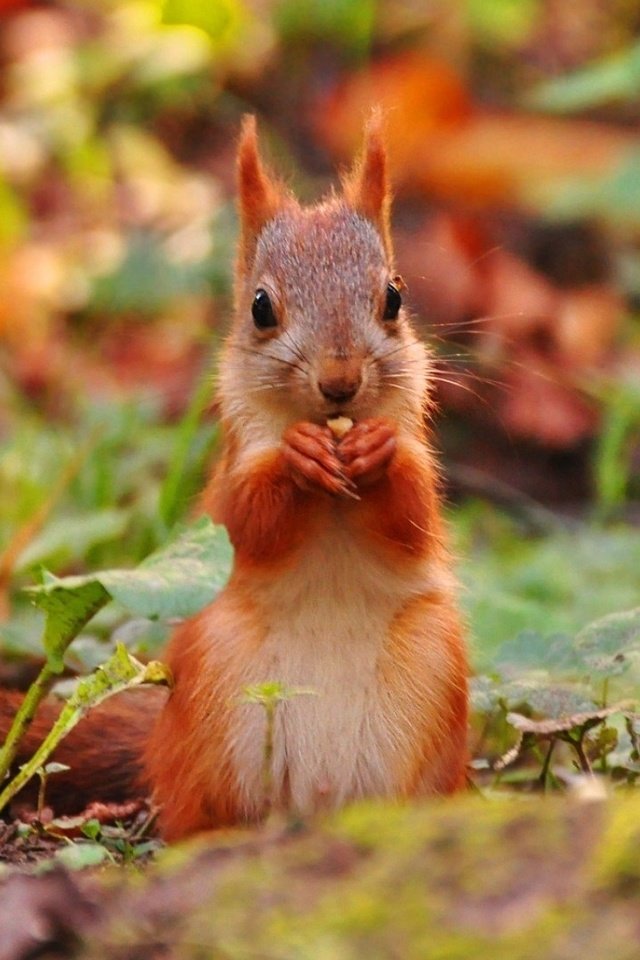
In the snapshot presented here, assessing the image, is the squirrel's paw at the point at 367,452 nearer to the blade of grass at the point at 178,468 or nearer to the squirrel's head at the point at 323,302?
the squirrel's head at the point at 323,302

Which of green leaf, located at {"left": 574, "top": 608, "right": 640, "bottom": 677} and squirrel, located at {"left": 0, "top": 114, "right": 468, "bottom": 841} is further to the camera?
squirrel, located at {"left": 0, "top": 114, "right": 468, "bottom": 841}

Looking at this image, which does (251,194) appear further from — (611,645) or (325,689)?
(611,645)

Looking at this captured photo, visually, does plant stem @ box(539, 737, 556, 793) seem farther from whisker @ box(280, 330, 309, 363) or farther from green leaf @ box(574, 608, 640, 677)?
whisker @ box(280, 330, 309, 363)

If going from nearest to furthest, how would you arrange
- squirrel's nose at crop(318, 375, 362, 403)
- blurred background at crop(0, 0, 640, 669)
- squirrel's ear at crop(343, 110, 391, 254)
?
1. squirrel's nose at crop(318, 375, 362, 403)
2. squirrel's ear at crop(343, 110, 391, 254)
3. blurred background at crop(0, 0, 640, 669)

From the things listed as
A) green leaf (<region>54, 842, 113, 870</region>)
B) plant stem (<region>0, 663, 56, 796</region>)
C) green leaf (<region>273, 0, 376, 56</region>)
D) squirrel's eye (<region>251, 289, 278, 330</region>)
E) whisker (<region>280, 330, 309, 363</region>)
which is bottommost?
green leaf (<region>54, 842, 113, 870</region>)

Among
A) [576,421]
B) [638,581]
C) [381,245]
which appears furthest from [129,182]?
[381,245]

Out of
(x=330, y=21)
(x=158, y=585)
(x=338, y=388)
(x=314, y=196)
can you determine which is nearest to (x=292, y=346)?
(x=338, y=388)

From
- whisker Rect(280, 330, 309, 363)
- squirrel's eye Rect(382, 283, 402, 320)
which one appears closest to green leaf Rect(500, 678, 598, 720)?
whisker Rect(280, 330, 309, 363)
